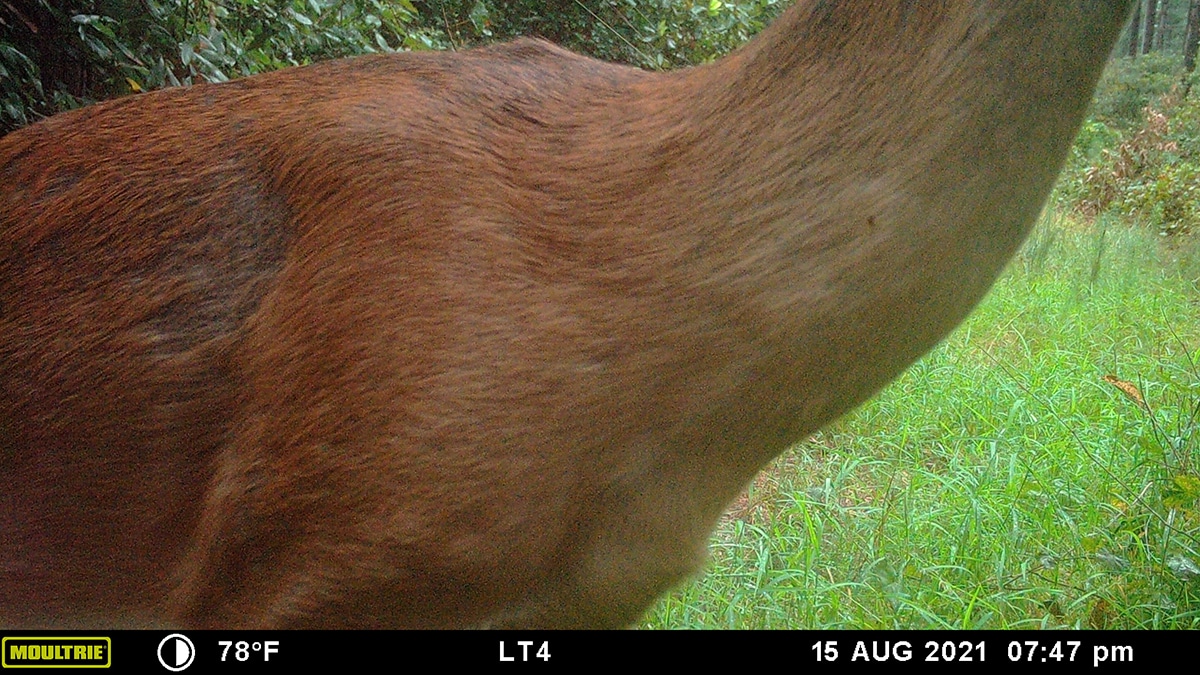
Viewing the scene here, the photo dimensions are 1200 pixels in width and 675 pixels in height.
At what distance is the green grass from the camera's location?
8.87 ft

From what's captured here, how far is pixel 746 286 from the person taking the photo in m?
1.54

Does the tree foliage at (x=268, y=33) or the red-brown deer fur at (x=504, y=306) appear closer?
the red-brown deer fur at (x=504, y=306)

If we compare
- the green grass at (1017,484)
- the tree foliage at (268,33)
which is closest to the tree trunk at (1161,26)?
the green grass at (1017,484)

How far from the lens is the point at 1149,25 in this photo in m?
1.98

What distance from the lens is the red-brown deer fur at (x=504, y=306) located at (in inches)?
59.2

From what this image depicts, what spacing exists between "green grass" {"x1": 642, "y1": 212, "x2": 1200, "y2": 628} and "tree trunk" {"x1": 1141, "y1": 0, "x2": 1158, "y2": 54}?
43 cm

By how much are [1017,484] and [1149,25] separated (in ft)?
5.16

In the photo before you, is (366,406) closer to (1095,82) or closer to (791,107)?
(791,107)
